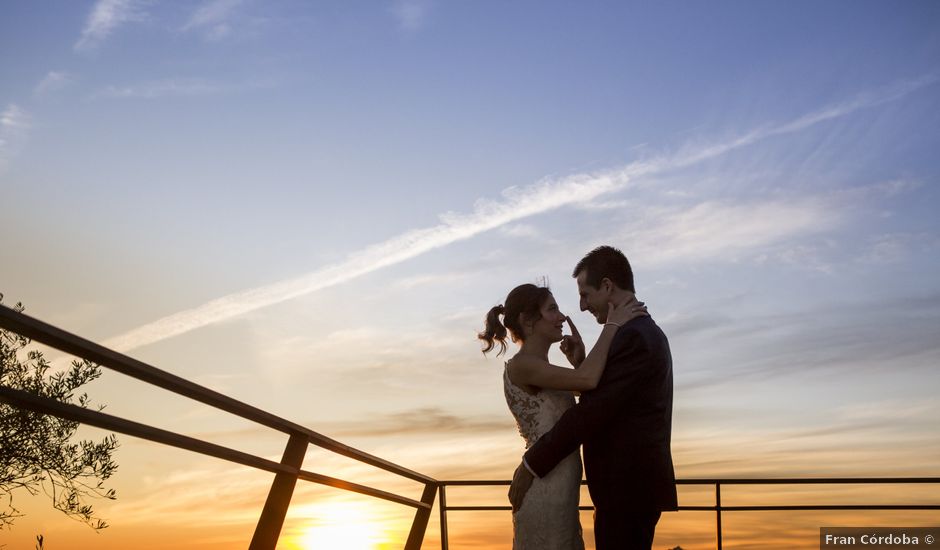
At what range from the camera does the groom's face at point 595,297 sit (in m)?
3.79

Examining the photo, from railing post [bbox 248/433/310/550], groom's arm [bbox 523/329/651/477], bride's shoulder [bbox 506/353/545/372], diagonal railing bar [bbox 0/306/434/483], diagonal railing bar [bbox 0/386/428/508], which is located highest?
bride's shoulder [bbox 506/353/545/372]

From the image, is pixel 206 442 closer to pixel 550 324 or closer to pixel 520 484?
pixel 520 484

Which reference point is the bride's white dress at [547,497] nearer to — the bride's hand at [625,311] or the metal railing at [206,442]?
the bride's hand at [625,311]

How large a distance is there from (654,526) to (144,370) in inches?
80.7

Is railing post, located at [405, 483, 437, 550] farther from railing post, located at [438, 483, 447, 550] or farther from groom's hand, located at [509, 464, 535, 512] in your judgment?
groom's hand, located at [509, 464, 535, 512]

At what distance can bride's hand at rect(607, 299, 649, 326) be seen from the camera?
3.67m

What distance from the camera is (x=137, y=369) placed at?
2.47m

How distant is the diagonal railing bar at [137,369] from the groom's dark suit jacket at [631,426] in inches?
45.0

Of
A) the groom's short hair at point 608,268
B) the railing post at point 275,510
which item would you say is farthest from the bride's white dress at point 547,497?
the railing post at point 275,510

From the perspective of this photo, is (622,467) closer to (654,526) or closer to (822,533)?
(654,526)

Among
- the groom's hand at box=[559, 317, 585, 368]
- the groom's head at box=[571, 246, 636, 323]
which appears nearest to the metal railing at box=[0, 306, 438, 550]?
the groom's hand at box=[559, 317, 585, 368]

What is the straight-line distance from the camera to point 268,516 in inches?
132

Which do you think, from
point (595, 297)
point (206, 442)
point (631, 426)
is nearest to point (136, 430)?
point (206, 442)

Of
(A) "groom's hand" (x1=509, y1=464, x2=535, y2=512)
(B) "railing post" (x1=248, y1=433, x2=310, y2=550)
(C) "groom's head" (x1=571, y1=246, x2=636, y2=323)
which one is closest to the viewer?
(B) "railing post" (x1=248, y1=433, x2=310, y2=550)
